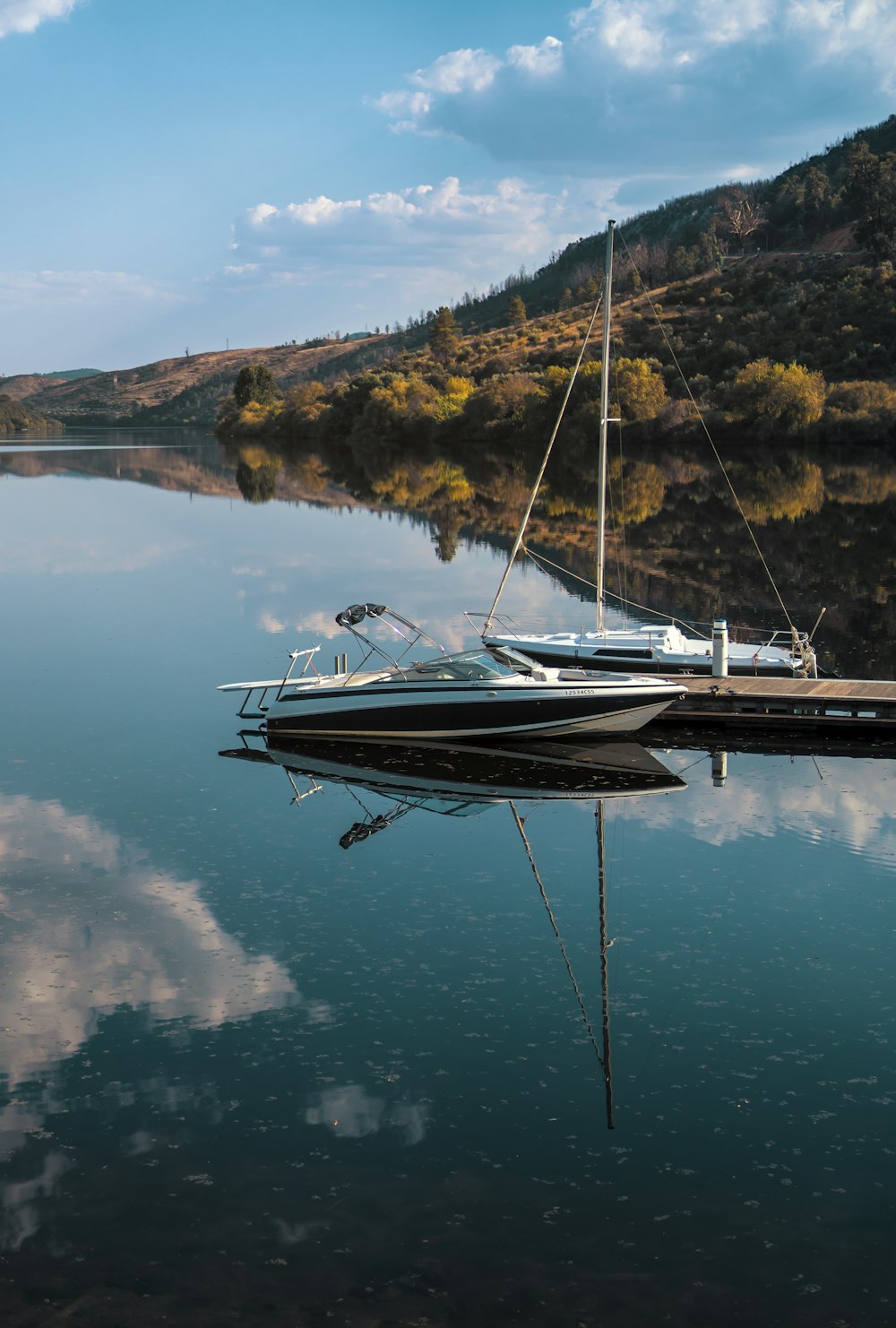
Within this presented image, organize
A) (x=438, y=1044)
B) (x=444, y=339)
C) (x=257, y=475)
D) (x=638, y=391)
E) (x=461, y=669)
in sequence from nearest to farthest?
(x=438, y=1044), (x=461, y=669), (x=257, y=475), (x=638, y=391), (x=444, y=339)

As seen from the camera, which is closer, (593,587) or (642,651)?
(642,651)

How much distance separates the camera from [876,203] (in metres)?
116

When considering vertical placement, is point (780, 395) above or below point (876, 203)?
below

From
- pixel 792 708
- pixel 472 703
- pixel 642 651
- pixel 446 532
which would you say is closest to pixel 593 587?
pixel 642 651

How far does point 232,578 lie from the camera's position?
4131 centimetres

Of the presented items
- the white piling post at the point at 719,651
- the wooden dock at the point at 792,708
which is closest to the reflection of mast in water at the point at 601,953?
the wooden dock at the point at 792,708

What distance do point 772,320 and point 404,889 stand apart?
105 m

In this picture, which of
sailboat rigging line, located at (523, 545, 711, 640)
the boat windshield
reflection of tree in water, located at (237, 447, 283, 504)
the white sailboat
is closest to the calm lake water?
the boat windshield

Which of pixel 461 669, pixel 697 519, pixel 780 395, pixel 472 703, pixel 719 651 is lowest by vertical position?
pixel 472 703

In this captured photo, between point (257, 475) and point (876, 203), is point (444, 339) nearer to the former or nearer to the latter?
point (876, 203)

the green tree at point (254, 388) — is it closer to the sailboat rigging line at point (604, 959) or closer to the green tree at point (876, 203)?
the green tree at point (876, 203)

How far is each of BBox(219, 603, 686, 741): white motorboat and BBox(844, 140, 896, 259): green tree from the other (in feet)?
354

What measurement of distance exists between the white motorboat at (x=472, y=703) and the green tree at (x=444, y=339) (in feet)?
450

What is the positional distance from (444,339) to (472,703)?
145264 millimetres
